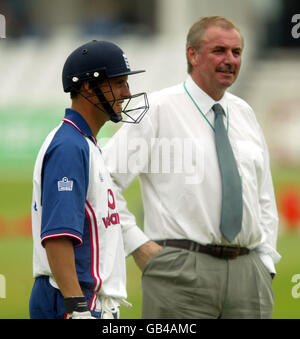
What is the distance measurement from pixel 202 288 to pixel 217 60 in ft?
4.29

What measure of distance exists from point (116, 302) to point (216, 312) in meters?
0.99

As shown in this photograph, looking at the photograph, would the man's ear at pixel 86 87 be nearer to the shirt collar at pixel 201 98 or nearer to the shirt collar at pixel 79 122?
the shirt collar at pixel 79 122

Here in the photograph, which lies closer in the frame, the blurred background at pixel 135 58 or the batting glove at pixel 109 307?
the batting glove at pixel 109 307

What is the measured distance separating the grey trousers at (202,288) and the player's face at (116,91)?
1.19 meters

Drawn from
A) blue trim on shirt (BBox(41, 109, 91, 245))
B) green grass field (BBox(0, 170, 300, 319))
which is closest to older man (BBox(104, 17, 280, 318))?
blue trim on shirt (BBox(41, 109, 91, 245))

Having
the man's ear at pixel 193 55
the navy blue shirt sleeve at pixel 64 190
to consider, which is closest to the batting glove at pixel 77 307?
the navy blue shirt sleeve at pixel 64 190

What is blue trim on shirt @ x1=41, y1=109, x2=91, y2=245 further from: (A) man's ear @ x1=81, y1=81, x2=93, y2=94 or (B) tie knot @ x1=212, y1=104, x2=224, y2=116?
(B) tie knot @ x1=212, y1=104, x2=224, y2=116

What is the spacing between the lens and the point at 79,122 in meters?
4.25

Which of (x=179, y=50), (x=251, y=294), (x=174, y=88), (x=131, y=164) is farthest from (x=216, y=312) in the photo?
(x=179, y=50)

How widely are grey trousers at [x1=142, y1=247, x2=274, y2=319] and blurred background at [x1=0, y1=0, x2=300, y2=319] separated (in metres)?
16.0

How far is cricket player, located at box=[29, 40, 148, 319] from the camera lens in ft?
12.9

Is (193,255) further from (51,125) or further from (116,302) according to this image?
(51,125)

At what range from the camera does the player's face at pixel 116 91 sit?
14.0ft

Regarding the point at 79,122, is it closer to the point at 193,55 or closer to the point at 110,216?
the point at 110,216
